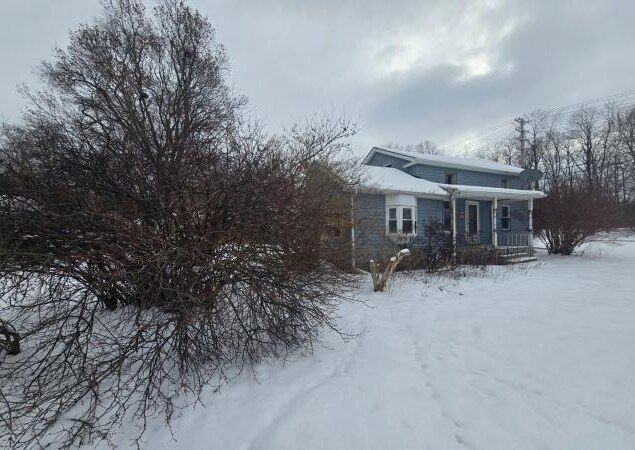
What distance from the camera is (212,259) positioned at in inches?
124

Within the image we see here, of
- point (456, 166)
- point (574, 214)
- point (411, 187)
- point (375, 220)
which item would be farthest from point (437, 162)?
point (375, 220)

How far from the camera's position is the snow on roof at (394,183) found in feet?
39.8

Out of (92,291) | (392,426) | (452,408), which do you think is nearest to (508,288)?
(452,408)

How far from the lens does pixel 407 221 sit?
12.9 m

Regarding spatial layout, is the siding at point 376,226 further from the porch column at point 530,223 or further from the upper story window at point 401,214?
the porch column at point 530,223

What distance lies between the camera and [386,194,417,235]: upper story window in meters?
12.6

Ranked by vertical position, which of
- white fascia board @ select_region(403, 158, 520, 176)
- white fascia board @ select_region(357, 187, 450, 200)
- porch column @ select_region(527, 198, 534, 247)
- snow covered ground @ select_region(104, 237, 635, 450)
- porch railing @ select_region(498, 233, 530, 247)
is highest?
white fascia board @ select_region(403, 158, 520, 176)

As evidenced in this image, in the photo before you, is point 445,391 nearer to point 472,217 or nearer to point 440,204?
point 440,204

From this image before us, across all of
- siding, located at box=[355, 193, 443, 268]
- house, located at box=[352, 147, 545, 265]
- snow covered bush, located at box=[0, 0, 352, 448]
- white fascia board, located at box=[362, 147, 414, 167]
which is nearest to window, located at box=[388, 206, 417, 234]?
house, located at box=[352, 147, 545, 265]

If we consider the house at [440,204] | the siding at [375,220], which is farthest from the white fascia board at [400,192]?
the siding at [375,220]

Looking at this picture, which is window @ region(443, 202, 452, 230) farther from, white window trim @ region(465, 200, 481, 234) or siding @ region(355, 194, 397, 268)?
siding @ region(355, 194, 397, 268)

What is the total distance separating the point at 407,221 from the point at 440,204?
278 cm

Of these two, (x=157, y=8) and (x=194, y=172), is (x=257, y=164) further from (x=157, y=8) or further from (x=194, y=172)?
(x=157, y=8)

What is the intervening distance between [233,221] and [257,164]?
83 centimetres
